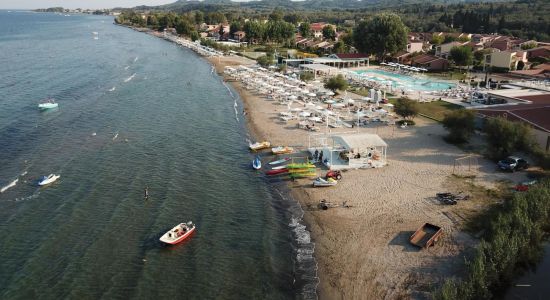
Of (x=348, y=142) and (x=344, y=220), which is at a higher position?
(x=348, y=142)

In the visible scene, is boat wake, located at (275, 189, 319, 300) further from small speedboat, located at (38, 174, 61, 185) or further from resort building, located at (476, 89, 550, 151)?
resort building, located at (476, 89, 550, 151)

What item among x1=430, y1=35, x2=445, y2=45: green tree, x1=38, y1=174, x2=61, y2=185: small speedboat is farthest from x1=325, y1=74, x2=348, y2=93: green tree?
x1=430, y1=35, x2=445, y2=45: green tree

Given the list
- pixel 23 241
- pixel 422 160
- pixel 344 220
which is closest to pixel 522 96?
pixel 422 160

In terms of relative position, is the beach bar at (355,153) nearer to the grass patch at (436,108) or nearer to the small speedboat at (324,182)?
the small speedboat at (324,182)

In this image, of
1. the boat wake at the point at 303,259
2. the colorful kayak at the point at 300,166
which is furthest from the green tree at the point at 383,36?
the boat wake at the point at 303,259

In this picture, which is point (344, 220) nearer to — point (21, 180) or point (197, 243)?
point (197, 243)

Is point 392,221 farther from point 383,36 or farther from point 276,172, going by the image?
point 383,36

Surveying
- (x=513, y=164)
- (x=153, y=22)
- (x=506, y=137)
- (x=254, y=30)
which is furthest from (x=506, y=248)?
(x=153, y=22)
